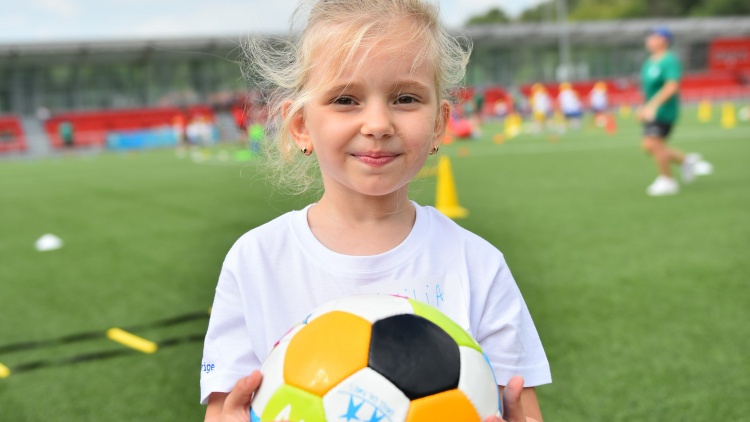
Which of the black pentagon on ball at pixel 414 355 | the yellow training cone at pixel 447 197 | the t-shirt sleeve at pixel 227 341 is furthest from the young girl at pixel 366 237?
the yellow training cone at pixel 447 197

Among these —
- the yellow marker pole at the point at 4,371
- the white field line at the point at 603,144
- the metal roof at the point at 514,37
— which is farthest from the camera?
the metal roof at the point at 514,37

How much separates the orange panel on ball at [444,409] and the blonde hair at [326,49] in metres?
0.67

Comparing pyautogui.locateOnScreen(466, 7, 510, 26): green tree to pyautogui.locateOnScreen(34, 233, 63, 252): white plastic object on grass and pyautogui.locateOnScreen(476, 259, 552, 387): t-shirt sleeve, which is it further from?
pyautogui.locateOnScreen(476, 259, 552, 387): t-shirt sleeve

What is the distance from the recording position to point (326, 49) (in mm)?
1494

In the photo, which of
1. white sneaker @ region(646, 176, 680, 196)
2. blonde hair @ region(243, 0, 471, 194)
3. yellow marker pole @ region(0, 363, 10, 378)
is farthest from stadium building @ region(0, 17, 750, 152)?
blonde hair @ region(243, 0, 471, 194)

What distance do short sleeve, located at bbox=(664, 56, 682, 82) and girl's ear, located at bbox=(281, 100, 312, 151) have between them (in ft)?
23.7

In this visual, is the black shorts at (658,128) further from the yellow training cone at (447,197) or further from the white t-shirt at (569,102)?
the white t-shirt at (569,102)

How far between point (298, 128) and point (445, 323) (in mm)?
614

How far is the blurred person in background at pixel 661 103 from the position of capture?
7828 millimetres

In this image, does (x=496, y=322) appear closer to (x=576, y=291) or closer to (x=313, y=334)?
(x=313, y=334)

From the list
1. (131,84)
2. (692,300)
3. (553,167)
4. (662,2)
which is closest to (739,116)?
(553,167)

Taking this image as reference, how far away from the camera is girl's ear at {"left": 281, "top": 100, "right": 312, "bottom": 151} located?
163 cm

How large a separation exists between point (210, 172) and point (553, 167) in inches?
292

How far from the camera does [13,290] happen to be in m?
5.38
